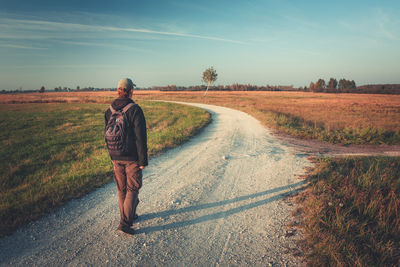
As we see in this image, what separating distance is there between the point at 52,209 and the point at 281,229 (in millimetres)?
4953

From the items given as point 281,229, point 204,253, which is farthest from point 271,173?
point 204,253

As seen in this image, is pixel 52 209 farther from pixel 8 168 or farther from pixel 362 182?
pixel 362 182

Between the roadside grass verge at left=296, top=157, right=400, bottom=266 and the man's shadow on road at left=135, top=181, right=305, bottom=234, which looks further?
the man's shadow on road at left=135, top=181, right=305, bottom=234

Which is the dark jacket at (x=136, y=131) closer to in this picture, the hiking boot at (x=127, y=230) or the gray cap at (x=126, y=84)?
the gray cap at (x=126, y=84)

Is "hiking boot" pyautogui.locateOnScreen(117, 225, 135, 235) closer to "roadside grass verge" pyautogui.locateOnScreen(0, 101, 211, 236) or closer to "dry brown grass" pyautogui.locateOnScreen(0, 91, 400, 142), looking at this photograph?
"roadside grass verge" pyautogui.locateOnScreen(0, 101, 211, 236)

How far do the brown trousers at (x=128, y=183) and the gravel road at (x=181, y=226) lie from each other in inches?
16.6

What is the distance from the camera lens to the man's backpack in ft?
10.8

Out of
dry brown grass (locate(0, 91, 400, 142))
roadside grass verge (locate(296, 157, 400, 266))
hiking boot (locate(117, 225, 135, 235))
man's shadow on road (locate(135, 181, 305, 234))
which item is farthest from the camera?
dry brown grass (locate(0, 91, 400, 142))

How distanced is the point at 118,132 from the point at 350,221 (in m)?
4.52

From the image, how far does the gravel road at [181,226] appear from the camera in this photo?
10.2ft

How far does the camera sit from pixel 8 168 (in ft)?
26.8

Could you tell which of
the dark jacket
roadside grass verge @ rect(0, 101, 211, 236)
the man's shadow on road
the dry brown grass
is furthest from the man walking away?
the dry brown grass

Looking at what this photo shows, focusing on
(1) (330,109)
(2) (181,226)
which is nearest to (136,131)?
(2) (181,226)

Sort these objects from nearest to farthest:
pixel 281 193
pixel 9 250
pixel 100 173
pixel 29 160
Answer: pixel 9 250
pixel 281 193
pixel 100 173
pixel 29 160
